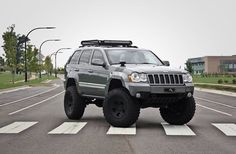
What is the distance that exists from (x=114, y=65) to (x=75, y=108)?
6.87 feet

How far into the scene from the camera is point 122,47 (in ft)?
45.2

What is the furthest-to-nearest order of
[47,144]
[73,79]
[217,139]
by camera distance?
[73,79] → [217,139] → [47,144]

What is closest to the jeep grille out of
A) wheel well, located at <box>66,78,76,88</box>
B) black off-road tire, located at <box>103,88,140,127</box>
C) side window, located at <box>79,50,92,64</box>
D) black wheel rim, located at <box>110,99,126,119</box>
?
black off-road tire, located at <box>103,88,140,127</box>

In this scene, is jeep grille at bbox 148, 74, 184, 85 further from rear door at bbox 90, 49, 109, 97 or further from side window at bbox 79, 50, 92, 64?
side window at bbox 79, 50, 92, 64

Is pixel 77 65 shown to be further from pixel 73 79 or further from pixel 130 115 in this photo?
pixel 130 115

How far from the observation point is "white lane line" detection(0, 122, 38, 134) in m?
11.3

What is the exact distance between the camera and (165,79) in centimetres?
1184

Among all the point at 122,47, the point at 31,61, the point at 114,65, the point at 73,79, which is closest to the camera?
the point at 114,65

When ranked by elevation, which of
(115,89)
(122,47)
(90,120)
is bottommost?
(90,120)

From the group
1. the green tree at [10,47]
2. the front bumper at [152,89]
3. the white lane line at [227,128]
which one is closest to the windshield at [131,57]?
the front bumper at [152,89]

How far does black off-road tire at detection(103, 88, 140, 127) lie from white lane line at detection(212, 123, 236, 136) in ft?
6.80

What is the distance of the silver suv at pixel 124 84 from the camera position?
1173 cm

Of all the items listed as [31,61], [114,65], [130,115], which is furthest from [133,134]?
[31,61]

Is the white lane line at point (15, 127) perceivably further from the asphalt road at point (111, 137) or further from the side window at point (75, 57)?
the side window at point (75, 57)
